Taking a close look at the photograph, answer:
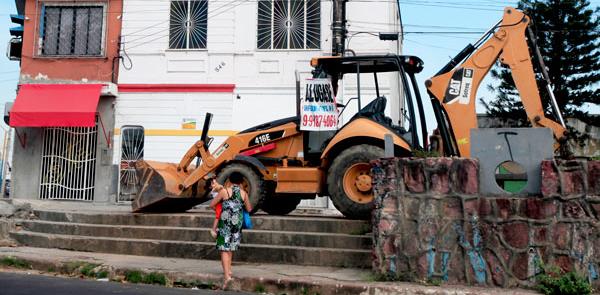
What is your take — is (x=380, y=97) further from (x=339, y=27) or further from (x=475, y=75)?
(x=339, y=27)

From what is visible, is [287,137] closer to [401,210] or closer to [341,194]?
[341,194]

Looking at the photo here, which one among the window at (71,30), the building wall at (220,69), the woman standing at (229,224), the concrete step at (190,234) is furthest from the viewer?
the window at (71,30)

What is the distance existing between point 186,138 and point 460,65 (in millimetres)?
10581

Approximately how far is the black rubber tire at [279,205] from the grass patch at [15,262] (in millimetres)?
4443

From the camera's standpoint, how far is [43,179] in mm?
18781

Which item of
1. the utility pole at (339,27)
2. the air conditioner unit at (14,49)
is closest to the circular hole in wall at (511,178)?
the utility pole at (339,27)

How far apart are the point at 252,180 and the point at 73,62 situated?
A: 36.2ft

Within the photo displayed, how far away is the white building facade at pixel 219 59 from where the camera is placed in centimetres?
1791

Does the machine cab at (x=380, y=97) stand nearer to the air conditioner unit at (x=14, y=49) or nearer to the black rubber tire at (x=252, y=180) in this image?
the black rubber tire at (x=252, y=180)

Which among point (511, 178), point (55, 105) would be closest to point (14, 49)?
point (55, 105)

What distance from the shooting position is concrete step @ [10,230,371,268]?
8.88 metres

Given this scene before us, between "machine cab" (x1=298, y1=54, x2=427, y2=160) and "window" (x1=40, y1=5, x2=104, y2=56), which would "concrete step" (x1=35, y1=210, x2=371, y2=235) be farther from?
"window" (x1=40, y1=5, x2=104, y2=56)

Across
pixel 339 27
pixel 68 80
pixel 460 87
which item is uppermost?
pixel 339 27

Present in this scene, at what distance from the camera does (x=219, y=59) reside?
59.7 ft
